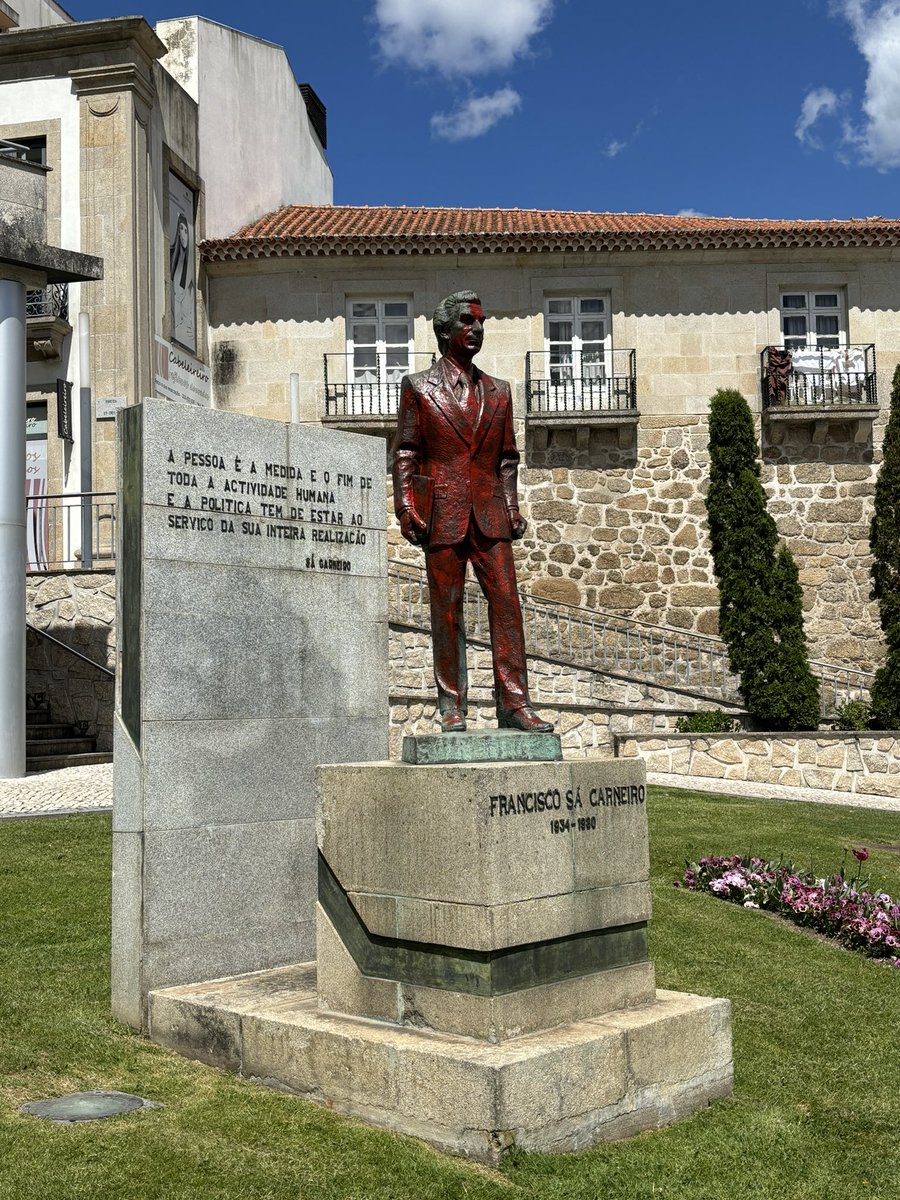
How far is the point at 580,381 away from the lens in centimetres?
2341

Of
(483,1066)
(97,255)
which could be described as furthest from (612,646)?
(483,1066)

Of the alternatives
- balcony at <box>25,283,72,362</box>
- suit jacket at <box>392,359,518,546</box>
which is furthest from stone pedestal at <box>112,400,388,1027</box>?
balcony at <box>25,283,72,362</box>

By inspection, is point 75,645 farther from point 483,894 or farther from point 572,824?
point 483,894

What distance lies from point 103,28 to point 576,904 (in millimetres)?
18843

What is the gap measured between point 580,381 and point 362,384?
370cm

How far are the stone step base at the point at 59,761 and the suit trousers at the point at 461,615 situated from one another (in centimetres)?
1054

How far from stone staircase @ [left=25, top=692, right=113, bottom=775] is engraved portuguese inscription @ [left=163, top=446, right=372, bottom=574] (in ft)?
29.5

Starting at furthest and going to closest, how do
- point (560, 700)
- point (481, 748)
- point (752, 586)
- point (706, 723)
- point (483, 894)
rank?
point (752, 586)
point (560, 700)
point (706, 723)
point (481, 748)
point (483, 894)

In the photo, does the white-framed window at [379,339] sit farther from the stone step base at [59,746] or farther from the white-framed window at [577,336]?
the stone step base at [59,746]

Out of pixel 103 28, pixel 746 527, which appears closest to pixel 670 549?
pixel 746 527

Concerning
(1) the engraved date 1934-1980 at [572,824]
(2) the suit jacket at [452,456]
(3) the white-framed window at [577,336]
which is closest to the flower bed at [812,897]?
(1) the engraved date 1934-1980 at [572,824]

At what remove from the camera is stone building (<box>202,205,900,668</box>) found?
23.4 metres

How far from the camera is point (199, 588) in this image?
7012 mm

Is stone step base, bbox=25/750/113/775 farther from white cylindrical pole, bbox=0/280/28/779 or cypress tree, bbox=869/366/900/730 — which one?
cypress tree, bbox=869/366/900/730
